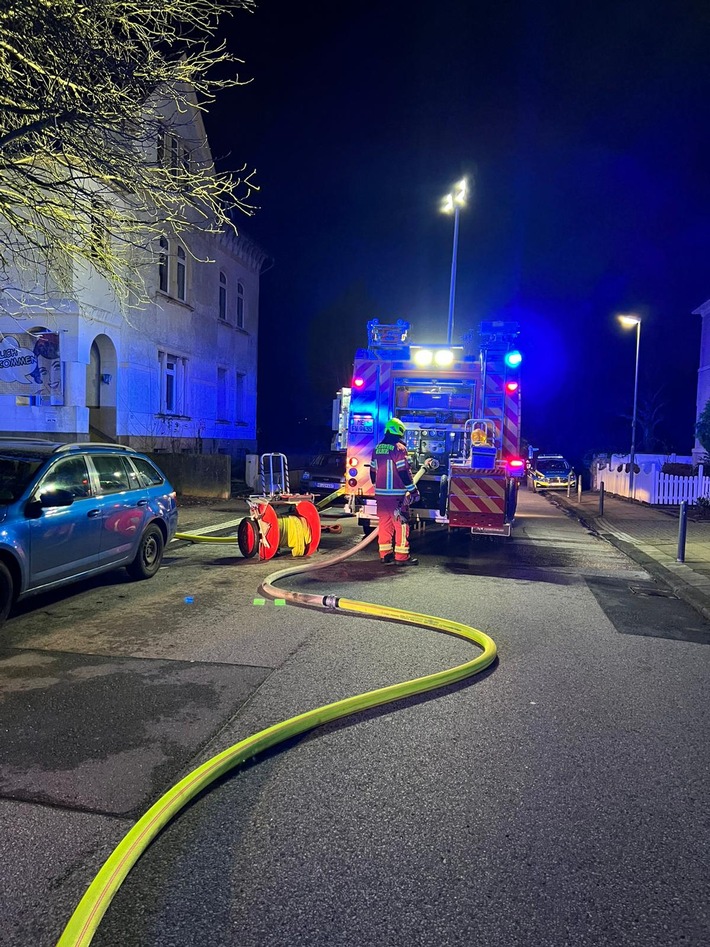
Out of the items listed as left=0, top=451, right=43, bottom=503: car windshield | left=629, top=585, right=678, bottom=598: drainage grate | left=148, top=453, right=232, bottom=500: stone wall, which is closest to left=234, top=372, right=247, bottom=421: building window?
left=148, top=453, right=232, bottom=500: stone wall

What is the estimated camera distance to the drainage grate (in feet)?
27.0

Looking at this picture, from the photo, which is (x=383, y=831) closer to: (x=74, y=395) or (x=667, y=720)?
(x=667, y=720)

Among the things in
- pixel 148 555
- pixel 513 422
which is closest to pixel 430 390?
pixel 513 422

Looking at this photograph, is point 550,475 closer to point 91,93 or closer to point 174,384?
point 174,384

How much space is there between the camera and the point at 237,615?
6.65 meters

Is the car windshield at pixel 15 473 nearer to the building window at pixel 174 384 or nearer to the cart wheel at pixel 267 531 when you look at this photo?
the cart wheel at pixel 267 531

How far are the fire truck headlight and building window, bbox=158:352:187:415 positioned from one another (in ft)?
35.9

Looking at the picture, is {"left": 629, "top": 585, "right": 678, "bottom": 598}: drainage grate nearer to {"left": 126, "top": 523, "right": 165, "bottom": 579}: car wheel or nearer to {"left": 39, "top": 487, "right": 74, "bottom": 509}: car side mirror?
{"left": 126, "top": 523, "right": 165, "bottom": 579}: car wheel

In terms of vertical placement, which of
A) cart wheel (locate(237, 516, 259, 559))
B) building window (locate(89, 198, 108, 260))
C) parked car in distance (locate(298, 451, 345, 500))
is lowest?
cart wheel (locate(237, 516, 259, 559))

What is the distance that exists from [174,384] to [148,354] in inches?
87.3

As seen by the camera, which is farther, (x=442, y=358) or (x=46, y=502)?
(x=442, y=358)

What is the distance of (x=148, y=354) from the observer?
18.7 meters

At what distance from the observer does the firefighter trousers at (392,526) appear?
30.7 ft

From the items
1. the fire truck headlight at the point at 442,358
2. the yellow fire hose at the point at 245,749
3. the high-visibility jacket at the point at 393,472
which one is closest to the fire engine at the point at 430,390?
the fire truck headlight at the point at 442,358
